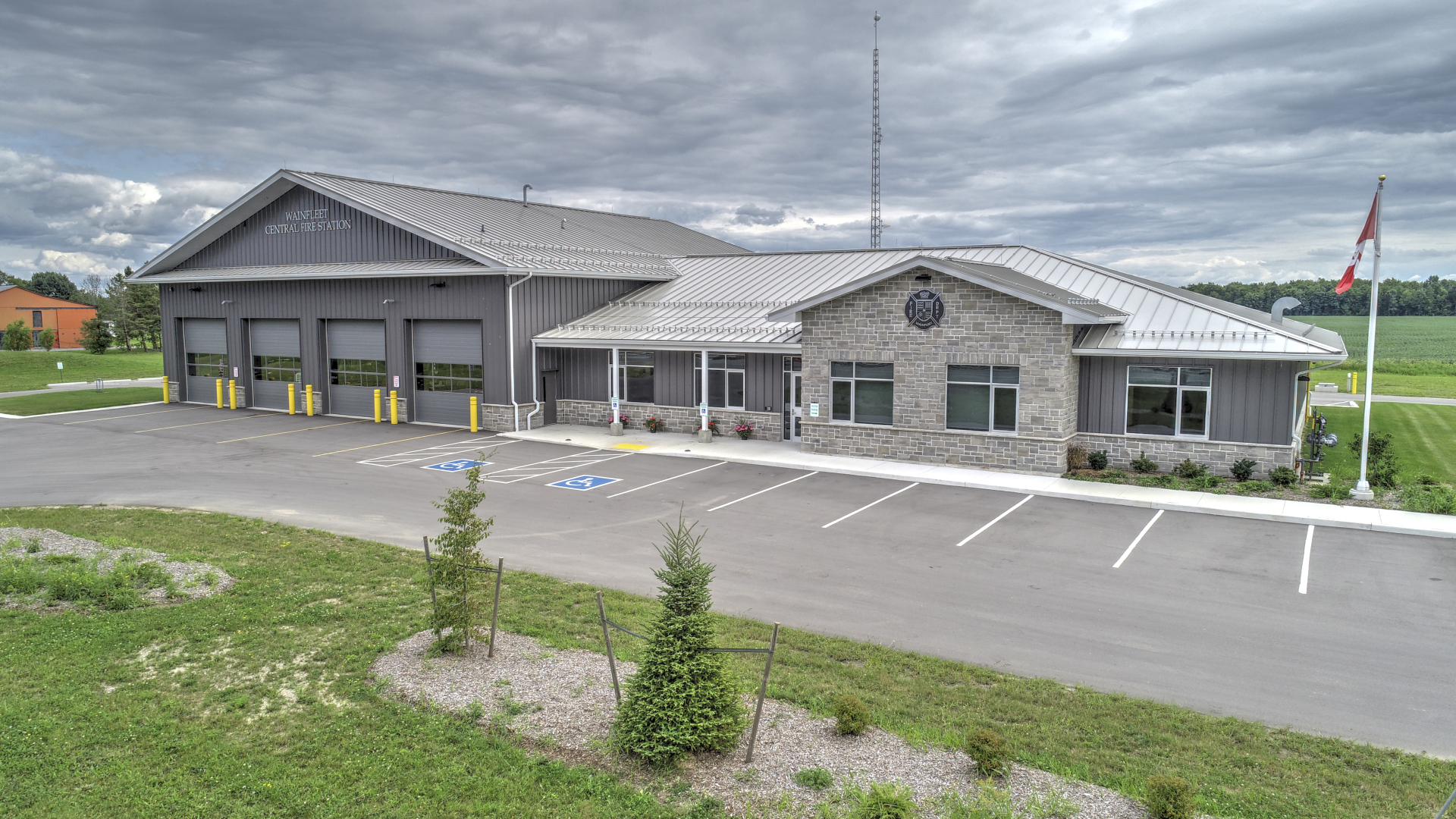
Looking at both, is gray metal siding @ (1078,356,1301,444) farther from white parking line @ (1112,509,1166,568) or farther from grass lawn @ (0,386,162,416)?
grass lawn @ (0,386,162,416)

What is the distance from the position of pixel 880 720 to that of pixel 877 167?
42.9 meters

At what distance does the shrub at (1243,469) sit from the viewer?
1953 cm

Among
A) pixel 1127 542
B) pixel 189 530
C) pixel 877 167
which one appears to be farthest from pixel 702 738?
pixel 877 167

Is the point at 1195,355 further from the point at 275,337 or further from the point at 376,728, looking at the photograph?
the point at 275,337

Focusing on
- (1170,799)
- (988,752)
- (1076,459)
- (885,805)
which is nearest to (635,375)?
(1076,459)

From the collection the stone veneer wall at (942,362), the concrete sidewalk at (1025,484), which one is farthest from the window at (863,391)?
the concrete sidewalk at (1025,484)

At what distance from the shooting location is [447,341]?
2988 centimetres

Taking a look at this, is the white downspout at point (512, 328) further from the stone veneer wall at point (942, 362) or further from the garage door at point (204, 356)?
the garage door at point (204, 356)

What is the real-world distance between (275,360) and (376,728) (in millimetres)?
31119

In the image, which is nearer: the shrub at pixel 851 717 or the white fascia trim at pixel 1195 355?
the shrub at pixel 851 717

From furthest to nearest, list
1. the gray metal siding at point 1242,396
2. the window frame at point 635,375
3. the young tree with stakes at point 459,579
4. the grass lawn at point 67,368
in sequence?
the grass lawn at point 67,368
the window frame at point 635,375
the gray metal siding at point 1242,396
the young tree with stakes at point 459,579

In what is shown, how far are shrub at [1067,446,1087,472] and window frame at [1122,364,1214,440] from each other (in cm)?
115

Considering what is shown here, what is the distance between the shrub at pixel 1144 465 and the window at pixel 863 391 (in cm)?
587

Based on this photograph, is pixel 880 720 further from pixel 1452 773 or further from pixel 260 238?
pixel 260 238
